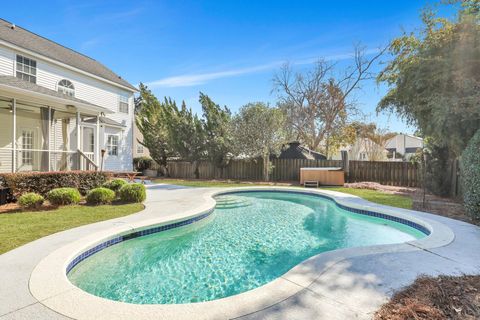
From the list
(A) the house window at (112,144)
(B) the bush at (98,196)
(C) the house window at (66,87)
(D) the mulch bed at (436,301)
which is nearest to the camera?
(D) the mulch bed at (436,301)

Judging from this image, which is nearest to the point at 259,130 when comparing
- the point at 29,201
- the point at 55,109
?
the point at 55,109

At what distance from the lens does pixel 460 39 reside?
25.5ft

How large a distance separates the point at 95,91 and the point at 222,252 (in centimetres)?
1548

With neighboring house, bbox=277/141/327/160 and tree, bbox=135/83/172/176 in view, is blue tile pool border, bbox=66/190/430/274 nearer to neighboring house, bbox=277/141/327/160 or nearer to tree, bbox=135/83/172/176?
neighboring house, bbox=277/141/327/160

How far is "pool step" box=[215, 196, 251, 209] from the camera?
955 cm

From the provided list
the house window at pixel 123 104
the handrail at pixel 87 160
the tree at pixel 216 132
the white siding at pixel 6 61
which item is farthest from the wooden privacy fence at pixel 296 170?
the white siding at pixel 6 61

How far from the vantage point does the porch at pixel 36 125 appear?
8.46m

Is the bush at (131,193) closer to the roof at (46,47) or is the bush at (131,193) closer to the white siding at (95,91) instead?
the white siding at (95,91)

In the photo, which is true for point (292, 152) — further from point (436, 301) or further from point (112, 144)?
point (436, 301)

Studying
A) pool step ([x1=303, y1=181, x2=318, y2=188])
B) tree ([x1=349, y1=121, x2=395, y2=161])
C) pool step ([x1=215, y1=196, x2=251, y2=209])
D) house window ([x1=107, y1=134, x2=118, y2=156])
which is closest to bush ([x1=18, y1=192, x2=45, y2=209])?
pool step ([x1=215, y1=196, x2=251, y2=209])

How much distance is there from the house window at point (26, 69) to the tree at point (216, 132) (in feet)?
30.3

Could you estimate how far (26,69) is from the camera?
12.6 m

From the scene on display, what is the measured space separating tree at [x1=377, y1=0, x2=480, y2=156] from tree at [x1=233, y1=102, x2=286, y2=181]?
7417mm

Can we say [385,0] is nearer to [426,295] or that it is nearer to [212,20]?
[212,20]
